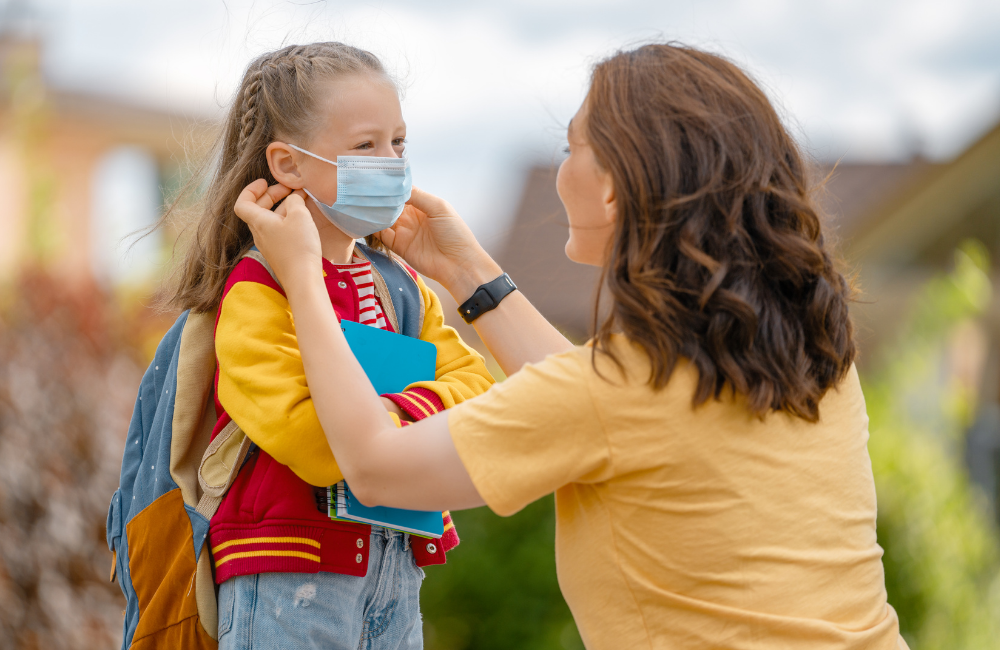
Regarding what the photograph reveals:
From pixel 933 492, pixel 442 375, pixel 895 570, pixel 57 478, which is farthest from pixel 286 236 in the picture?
pixel 933 492

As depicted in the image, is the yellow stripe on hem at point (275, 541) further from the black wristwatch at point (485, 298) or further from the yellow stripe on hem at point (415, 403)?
the black wristwatch at point (485, 298)

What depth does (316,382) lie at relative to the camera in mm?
1437

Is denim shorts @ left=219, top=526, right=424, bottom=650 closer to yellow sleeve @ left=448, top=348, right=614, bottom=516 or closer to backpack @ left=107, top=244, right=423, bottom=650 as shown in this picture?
backpack @ left=107, top=244, right=423, bottom=650

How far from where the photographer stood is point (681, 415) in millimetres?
1364

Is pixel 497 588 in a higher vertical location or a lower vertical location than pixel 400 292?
lower

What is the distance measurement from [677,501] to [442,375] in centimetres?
58

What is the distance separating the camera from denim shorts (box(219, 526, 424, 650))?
152cm

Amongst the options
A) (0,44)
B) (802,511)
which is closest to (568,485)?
(802,511)

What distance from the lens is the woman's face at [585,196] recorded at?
1.56 m

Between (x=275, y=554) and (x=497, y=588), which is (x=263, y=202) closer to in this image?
(x=275, y=554)

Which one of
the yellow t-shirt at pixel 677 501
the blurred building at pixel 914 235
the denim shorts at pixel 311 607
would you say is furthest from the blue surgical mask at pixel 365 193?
the blurred building at pixel 914 235

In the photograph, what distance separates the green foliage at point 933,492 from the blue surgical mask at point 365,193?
3.26 m

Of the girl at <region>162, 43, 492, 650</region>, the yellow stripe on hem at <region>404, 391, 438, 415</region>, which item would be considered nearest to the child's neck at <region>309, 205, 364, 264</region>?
the girl at <region>162, 43, 492, 650</region>

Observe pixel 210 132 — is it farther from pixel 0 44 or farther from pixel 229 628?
pixel 0 44
